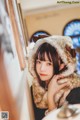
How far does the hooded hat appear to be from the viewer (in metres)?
0.78

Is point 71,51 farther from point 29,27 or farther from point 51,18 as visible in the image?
point 51,18

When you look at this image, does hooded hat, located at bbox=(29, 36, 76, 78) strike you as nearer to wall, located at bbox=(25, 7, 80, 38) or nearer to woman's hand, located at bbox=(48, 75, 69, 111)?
woman's hand, located at bbox=(48, 75, 69, 111)

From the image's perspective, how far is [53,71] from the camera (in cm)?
78

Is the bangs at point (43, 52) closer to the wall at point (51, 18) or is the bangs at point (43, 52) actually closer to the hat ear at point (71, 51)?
the hat ear at point (71, 51)

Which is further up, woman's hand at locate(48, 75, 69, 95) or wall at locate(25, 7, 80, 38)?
wall at locate(25, 7, 80, 38)

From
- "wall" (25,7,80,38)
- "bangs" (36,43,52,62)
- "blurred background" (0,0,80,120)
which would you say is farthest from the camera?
"wall" (25,7,80,38)

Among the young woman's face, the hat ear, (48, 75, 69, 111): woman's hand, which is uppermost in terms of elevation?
the hat ear

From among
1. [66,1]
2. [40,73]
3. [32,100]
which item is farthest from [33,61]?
[66,1]

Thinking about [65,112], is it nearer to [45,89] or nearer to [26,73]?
[45,89]

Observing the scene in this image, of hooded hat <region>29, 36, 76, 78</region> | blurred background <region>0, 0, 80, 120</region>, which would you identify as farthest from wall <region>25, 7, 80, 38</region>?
hooded hat <region>29, 36, 76, 78</region>

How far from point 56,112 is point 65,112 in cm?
4

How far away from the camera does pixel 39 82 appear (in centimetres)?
81

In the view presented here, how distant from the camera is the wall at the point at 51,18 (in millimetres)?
1581

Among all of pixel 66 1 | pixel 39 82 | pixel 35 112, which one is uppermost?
pixel 66 1
